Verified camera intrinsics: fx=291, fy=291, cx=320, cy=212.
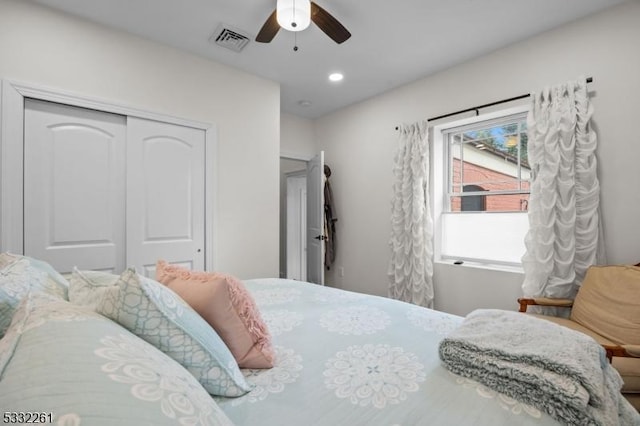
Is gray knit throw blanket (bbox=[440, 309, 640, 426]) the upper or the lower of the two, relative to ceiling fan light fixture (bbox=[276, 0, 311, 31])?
lower

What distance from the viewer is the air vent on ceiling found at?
239 centimetres

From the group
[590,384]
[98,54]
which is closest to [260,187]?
[98,54]

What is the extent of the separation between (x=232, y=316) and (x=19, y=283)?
0.69 m

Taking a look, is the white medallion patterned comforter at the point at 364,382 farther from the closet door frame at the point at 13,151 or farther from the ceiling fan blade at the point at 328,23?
the closet door frame at the point at 13,151

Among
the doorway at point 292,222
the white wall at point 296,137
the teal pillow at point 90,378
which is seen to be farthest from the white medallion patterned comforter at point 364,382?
the doorway at point 292,222

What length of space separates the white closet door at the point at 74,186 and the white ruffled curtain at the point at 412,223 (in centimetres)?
270

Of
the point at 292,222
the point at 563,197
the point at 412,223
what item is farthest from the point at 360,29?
the point at 292,222

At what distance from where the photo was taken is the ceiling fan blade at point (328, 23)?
186cm

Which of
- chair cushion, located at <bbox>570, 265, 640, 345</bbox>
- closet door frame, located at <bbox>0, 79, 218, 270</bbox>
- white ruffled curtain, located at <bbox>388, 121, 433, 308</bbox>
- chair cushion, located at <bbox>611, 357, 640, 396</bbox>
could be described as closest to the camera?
chair cushion, located at <bbox>611, 357, 640, 396</bbox>

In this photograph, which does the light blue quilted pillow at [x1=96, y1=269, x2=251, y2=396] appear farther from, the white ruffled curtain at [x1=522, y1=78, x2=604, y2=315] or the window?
the window

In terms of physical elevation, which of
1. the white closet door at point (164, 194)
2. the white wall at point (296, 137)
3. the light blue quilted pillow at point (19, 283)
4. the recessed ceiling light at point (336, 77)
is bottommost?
the light blue quilted pillow at point (19, 283)

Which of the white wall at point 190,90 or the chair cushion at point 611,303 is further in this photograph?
the white wall at point 190,90

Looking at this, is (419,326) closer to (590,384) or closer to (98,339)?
(590,384)

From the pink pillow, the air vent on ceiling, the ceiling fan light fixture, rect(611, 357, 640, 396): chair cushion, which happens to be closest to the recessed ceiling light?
the air vent on ceiling
